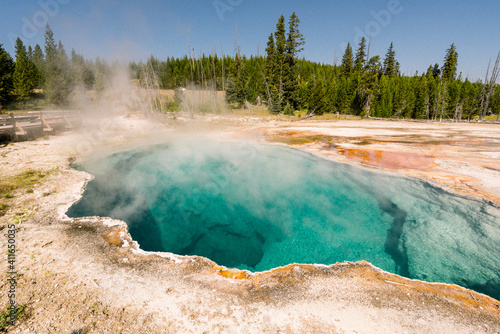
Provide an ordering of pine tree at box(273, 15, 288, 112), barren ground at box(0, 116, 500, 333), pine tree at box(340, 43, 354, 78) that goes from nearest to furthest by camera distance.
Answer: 1. barren ground at box(0, 116, 500, 333)
2. pine tree at box(273, 15, 288, 112)
3. pine tree at box(340, 43, 354, 78)

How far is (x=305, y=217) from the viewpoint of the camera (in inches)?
271

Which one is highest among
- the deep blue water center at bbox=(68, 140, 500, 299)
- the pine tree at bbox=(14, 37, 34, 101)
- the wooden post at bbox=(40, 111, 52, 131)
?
the pine tree at bbox=(14, 37, 34, 101)

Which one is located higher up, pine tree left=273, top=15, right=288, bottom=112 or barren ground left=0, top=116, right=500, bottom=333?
pine tree left=273, top=15, right=288, bottom=112

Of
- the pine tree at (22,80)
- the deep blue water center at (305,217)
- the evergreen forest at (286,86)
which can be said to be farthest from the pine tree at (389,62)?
the pine tree at (22,80)

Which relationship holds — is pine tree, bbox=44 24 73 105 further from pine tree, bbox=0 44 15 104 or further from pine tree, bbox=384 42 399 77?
pine tree, bbox=384 42 399 77

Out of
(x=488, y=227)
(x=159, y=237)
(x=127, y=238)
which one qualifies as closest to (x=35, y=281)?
(x=127, y=238)

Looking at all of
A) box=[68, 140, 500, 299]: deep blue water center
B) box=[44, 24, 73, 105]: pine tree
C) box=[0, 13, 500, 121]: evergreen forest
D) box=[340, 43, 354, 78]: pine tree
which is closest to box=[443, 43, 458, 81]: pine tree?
box=[0, 13, 500, 121]: evergreen forest

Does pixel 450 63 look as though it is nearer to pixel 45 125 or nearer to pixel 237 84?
pixel 237 84

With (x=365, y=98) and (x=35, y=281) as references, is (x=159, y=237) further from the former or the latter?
(x=365, y=98)

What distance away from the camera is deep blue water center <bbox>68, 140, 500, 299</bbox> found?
5.07 meters

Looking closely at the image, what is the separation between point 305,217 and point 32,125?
17.7 m

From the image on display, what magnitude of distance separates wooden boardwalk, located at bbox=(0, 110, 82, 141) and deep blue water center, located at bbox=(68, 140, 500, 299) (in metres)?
6.19

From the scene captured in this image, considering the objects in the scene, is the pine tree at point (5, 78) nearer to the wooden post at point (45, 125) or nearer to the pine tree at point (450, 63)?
the wooden post at point (45, 125)

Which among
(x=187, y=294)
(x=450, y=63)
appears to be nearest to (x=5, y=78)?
(x=187, y=294)
